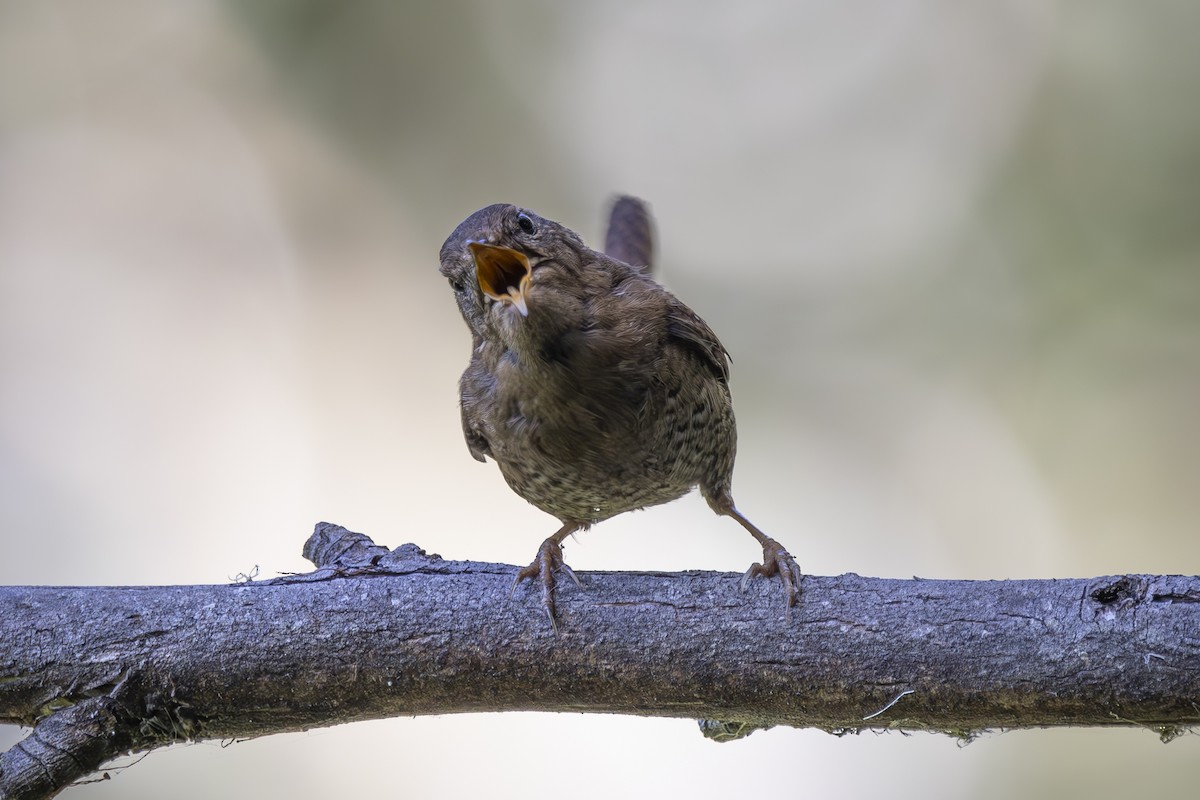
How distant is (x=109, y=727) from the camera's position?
2348 millimetres

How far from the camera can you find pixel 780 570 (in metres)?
2.58

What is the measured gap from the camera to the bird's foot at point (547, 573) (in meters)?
2.47

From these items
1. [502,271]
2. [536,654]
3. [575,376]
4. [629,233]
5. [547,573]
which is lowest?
[536,654]

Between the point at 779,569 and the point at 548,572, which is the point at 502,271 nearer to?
the point at 548,572

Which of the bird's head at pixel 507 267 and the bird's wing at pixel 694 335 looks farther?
the bird's wing at pixel 694 335

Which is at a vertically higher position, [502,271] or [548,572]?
[502,271]

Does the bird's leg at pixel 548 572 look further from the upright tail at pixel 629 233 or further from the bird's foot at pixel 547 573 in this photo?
the upright tail at pixel 629 233

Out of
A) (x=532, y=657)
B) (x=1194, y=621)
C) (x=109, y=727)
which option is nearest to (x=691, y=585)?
(x=532, y=657)

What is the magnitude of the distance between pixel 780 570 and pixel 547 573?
598 millimetres

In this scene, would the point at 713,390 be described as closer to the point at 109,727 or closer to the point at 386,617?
the point at 386,617

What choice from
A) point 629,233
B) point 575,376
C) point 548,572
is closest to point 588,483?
point 575,376

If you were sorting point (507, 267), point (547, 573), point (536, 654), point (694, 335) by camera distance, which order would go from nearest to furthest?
point (536, 654), point (547, 573), point (507, 267), point (694, 335)

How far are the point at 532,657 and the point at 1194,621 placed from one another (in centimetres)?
147

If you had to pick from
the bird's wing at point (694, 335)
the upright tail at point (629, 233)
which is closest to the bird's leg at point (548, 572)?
the bird's wing at point (694, 335)
